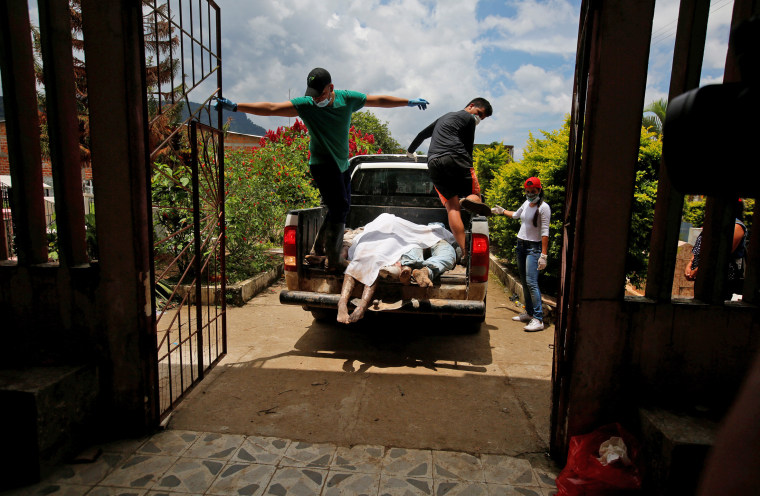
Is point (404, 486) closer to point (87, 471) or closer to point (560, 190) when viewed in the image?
point (87, 471)

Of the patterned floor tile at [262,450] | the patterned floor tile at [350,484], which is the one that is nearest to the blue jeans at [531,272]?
the patterned floor tile at [350,484]

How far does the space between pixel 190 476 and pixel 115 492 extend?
0.38m

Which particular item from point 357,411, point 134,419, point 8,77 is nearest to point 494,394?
point 357,411

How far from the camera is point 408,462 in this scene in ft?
8.98

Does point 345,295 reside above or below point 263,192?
below

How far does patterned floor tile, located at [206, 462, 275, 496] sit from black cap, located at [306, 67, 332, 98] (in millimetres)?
3001

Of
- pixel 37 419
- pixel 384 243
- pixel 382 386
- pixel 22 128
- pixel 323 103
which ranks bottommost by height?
pixel 382 386

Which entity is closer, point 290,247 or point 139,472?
point 139,472

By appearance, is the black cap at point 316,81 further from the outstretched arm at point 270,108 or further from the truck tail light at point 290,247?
the truck tail light at point 290,247

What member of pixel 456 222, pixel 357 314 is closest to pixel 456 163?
pixel 456 222

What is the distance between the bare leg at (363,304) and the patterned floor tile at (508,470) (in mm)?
1662

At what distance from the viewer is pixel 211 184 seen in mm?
4070

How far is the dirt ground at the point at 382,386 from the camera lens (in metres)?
3.12

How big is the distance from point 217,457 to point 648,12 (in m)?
3.57
